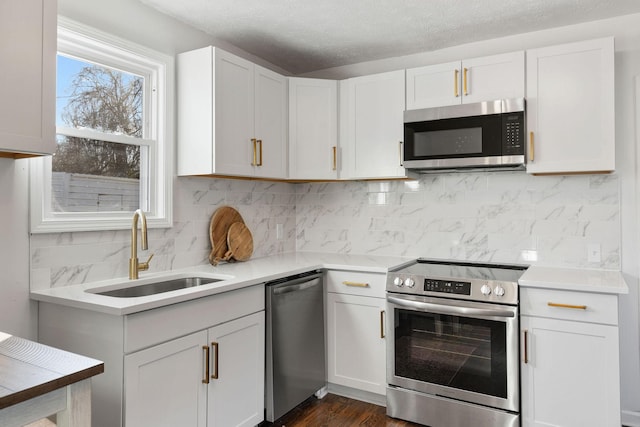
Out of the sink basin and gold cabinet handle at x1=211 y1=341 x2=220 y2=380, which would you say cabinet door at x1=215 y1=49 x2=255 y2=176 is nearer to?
the sink basin

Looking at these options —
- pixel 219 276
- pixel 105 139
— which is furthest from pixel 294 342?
pixel 105 139

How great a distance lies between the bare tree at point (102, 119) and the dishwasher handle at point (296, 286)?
1.06 meters

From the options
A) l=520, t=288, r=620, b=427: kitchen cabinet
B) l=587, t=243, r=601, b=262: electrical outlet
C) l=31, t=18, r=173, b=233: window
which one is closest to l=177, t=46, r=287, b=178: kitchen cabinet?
l=31, t=18, r=173, b=233: window

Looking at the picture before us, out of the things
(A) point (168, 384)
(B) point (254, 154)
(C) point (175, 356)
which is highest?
(B) point (254, 154)

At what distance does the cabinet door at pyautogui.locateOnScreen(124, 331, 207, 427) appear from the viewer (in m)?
1.73

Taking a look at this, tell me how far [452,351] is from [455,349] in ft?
0.07

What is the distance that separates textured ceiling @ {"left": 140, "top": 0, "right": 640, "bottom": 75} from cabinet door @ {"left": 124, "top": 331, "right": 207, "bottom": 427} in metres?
1.84

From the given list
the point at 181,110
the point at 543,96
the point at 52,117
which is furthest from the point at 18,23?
the point at 543,96

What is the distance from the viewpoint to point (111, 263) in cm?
231

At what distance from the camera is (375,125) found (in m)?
3.11

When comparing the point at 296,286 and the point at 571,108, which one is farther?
the point at 296,286

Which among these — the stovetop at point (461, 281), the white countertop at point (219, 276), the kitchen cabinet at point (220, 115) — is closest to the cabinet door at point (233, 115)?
the kitchen cabinet at point (220, 115)

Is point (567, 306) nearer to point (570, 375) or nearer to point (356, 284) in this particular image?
point (570, 375)

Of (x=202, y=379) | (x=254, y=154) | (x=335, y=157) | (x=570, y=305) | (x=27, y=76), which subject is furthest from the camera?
(x=335, y=157)
